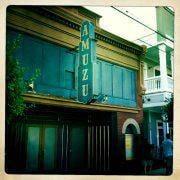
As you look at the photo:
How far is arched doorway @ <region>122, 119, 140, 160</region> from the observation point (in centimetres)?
640

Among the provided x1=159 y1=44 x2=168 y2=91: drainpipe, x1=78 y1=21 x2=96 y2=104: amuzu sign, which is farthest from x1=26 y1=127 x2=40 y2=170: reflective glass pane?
x1=159 y1=44 x2=168 y2=91: drainpipe

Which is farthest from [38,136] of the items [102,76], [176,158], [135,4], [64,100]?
[135,4]

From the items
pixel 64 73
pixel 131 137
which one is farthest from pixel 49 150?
pixel 131 137

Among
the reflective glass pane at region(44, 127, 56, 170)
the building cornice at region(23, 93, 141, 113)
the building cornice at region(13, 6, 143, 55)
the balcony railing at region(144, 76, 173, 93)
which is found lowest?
the reflective glass pane at region(44, 127, 56, 170)

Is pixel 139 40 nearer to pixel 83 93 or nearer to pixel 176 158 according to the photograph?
pixel 83 93

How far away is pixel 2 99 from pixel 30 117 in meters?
1.48

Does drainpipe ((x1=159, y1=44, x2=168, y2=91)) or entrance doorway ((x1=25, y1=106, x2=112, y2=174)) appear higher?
drainpipe ((x1=159, y1=44, x2=168, y2=91))

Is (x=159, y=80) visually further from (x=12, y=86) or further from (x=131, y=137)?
(x=12, y=86)

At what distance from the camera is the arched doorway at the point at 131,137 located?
640 cm

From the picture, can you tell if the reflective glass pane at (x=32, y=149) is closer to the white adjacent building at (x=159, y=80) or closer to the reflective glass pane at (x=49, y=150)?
the reflective glass pane at (x=49, y=150)

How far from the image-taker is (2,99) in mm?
4180

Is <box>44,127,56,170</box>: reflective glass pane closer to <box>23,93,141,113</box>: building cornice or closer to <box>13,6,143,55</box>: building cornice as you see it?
<box>23,93,141,113</box>: building cornice

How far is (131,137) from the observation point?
6977 millimetres

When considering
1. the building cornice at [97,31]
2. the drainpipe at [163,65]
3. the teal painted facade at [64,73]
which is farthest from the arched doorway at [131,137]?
the building cornice at [97,31]
